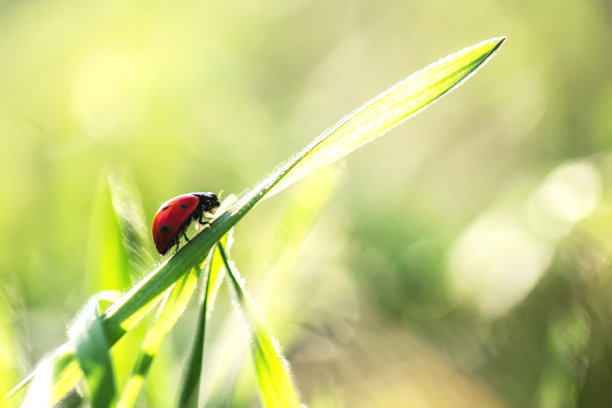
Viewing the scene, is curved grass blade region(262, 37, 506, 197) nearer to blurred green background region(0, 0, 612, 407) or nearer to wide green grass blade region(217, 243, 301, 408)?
wide green grass blade region(217, 243, 301, 408)

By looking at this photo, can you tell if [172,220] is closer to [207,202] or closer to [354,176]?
[207,202]

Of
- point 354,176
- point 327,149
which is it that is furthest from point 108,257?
point 354,176

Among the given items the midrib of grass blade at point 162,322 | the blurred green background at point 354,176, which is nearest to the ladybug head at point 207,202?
the blurred green background at point 354,176

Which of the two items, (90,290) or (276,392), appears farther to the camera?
(90,290)

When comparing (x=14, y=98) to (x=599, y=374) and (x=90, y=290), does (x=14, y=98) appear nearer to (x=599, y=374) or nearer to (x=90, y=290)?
(x=90, y=290)

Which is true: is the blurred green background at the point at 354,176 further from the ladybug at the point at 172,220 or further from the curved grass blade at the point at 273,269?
the ladybug at the point at 172,220

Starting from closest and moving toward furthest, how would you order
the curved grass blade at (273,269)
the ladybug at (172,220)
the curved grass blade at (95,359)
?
the curved grass blade at (95,359)
the curved grass blade at (273,269)
the ladybug at (172,220)

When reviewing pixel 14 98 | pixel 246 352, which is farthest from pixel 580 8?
pixel 14 98
